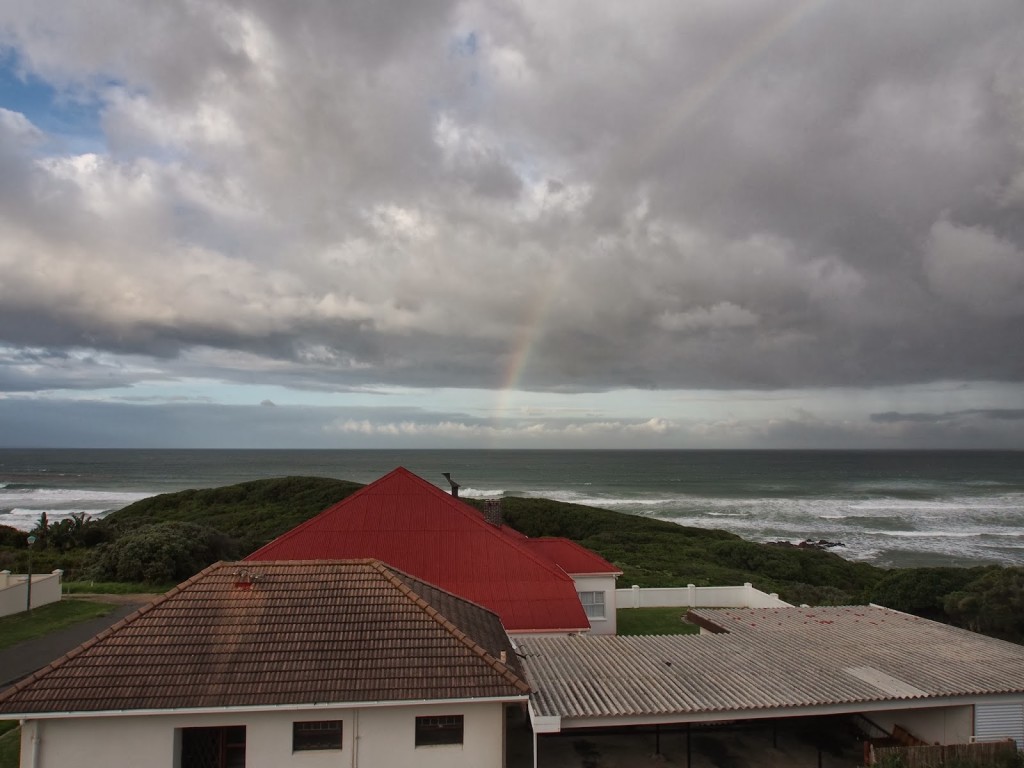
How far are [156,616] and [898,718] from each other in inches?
520

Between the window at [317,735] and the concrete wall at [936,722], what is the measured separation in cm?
1011

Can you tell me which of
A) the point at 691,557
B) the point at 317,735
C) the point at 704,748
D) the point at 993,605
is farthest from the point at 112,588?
the point at 993,605

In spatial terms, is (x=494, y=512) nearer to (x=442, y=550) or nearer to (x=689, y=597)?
(x=442, y=550)

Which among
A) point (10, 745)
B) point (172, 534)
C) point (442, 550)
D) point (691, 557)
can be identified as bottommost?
point (691, 557)

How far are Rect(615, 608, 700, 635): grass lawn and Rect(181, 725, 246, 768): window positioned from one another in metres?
12.7

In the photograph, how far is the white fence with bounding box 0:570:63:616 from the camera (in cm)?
2042

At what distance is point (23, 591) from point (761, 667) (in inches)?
846

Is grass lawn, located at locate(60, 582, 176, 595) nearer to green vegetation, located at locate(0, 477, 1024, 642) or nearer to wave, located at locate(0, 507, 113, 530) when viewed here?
green vegetation, located at locate(0, 477, 1024, 642)

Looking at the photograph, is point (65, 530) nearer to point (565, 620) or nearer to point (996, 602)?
point (565, 620)

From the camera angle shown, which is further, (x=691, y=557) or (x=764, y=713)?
(x=691, y=557)

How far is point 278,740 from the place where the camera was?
970 centimetres

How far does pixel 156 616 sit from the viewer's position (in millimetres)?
10656

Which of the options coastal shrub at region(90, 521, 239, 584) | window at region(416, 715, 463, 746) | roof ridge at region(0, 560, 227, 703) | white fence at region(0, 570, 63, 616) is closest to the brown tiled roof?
roof ridge at region(0, 560, 227, 703)

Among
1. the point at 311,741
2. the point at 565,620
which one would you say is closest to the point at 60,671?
the point at 311,741
